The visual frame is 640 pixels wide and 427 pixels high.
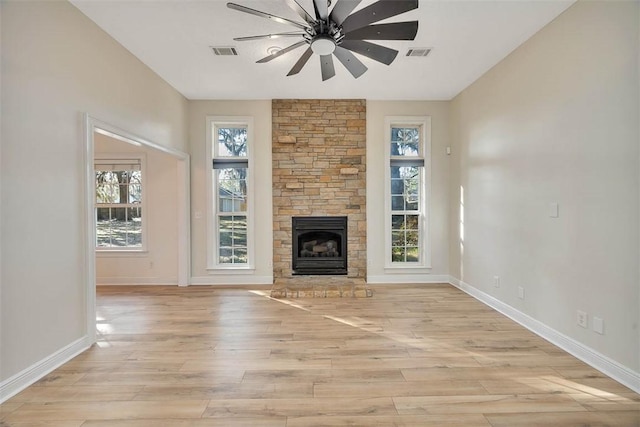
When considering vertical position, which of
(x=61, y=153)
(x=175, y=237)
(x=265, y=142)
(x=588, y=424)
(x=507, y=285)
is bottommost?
(x=588, y=424)

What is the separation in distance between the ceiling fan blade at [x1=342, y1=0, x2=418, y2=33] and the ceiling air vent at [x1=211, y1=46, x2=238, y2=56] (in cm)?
158

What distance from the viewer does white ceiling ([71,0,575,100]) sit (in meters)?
2.72

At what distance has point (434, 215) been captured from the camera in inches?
204

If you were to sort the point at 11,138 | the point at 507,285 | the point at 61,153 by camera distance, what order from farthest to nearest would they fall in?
1. the point at 507,285
2. the point at 61,153
3. the point at 11,138

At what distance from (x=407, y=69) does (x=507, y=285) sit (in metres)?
2.90

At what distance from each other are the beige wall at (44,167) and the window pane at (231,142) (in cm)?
219

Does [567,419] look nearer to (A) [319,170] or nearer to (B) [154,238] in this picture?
(A) [319,170]

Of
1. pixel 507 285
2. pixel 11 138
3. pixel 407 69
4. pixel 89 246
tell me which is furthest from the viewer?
pixel 407 69

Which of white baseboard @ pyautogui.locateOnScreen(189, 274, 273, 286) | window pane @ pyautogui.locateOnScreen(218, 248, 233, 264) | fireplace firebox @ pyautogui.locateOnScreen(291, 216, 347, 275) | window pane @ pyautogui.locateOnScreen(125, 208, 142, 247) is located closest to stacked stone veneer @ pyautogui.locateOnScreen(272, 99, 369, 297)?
fireplace firebox @ pyautogui.locateOnScreen(291, 216, 347, 275)

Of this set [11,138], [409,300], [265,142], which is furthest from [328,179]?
[11,138]

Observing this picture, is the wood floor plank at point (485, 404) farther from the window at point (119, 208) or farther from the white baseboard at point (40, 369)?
the window at point (119, 208)

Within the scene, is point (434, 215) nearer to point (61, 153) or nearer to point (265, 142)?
point (265, 142)

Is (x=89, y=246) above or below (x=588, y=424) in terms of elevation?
above

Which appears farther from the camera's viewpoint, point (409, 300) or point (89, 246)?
point (409, 300)
